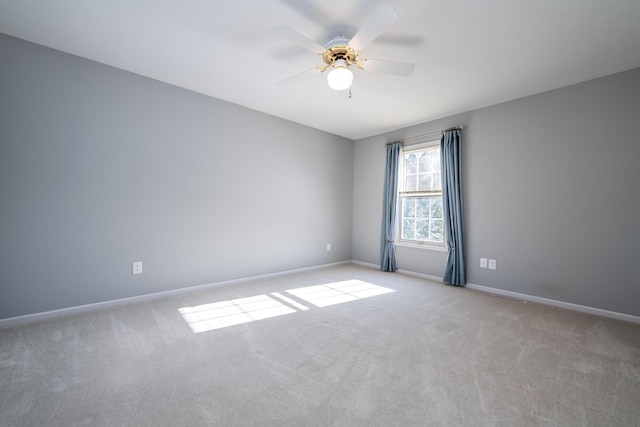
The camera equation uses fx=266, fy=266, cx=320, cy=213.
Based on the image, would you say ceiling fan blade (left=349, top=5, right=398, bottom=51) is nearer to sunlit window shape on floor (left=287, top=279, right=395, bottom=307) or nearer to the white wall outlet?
sunlit window shape on floor (left=287, top=279, right=395, bottom=307)

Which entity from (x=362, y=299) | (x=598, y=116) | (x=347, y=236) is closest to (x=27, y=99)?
(x=362, y=299)

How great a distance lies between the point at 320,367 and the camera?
177 centimetres

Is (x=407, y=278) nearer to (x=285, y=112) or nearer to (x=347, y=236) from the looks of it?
(x=347, y=236)

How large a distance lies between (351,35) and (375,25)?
0.54 metres

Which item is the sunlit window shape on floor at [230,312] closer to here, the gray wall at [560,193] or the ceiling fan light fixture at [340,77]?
the ceiling fan light fixture at [340,77]

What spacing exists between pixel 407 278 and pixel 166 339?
3267 mm

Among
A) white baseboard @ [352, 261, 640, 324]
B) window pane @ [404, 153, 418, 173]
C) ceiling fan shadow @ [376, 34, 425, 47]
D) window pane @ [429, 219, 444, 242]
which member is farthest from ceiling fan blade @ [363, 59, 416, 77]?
white baseboard @ [352, 261, 640, 324]

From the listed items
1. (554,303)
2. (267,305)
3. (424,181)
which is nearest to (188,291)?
(267,305)

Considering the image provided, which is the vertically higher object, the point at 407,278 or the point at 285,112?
the point at 285,112

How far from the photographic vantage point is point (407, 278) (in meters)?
4.12

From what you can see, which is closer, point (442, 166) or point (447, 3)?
point (447, 3)

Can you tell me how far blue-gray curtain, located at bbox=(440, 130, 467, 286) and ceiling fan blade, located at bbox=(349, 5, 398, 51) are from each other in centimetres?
241

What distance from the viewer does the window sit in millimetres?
4121

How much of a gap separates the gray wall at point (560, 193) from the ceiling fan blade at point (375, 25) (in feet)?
8.32
